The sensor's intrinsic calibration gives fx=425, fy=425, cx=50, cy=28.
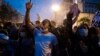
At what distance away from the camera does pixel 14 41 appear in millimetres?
11062

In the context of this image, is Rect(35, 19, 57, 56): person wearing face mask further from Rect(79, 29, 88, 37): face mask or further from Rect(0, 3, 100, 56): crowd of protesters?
Rect(79, 29, 88, 37): face mask

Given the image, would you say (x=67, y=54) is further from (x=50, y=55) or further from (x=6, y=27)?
(x=6, y=27)

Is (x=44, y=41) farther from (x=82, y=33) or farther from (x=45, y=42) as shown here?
(x=82, y=33)

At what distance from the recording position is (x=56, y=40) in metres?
9.84

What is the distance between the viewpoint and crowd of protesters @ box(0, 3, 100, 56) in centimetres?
976

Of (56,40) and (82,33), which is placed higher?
(82,33)

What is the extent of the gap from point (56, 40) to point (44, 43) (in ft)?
1.00

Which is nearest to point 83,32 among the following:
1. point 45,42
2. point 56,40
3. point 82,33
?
point 82,33

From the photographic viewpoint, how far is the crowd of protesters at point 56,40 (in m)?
9.76

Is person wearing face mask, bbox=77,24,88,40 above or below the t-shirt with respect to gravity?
above

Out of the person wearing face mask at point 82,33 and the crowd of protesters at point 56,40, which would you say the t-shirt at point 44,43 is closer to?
the crowd of protesters at point 56,40

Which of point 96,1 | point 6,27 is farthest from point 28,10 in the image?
point 96,1

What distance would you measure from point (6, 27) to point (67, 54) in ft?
9.98

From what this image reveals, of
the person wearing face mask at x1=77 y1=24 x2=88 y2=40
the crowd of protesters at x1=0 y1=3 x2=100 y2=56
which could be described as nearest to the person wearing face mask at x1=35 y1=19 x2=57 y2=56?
the crowd of protesters at x1=0 y1=3 x2=100 y2=56
